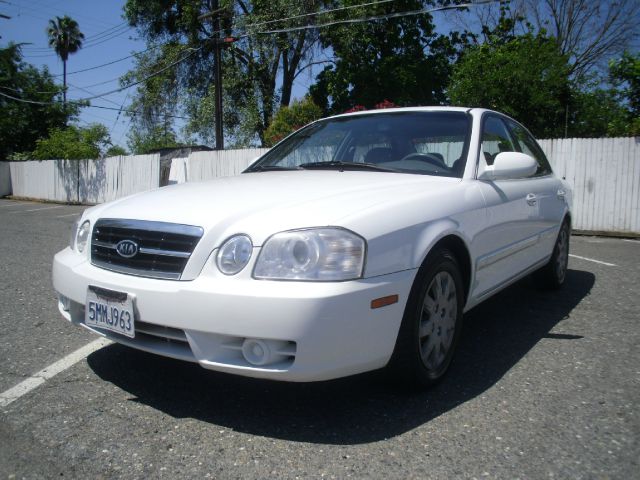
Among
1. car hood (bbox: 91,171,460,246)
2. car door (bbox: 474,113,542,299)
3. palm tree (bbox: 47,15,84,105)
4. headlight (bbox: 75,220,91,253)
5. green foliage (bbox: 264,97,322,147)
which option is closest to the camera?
car hood (bbox: 91,171,460,246)

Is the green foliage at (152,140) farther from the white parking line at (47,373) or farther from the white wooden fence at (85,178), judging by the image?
the white parking line at (47,373)

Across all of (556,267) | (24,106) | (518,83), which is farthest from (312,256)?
(24,106)

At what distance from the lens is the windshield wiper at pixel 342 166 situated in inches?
133

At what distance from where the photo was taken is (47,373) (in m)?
2.98

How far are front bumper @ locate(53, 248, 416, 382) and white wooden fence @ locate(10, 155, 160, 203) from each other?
15.0 meters

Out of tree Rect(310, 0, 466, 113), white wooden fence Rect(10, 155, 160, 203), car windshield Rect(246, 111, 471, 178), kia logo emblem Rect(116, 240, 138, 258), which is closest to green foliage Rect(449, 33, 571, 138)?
tree Rect(310, 0, 466, 113)

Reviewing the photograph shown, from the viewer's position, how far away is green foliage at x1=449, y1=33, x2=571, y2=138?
48.9 feet

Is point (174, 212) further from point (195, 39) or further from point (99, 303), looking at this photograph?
point (195, 39)

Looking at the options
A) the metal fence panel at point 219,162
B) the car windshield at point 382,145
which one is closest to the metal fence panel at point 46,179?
the metal fence panel at point 219,162

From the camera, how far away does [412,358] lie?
2.55m

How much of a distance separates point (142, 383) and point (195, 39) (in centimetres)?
2429

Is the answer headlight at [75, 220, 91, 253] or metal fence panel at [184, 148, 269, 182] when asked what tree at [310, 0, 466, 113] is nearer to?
metal fence panel at [184, 148, 269, 182]

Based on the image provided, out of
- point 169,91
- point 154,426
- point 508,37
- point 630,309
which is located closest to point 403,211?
point 154,426

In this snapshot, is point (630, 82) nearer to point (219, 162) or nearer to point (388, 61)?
point (219, 162)
